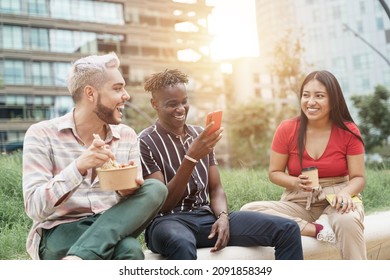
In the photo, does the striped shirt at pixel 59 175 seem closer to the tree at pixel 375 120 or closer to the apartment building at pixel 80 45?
the apartment building at pixel 80 45

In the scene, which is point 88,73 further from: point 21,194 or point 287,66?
point 287,66

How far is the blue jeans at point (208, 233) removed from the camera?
79.8 inches

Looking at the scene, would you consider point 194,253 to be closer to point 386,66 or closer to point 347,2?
point 347,2

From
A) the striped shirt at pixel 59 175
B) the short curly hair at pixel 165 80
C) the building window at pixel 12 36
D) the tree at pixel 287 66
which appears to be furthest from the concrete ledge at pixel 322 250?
the building window at pixel 12 36

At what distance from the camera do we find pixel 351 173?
2484 millimetres

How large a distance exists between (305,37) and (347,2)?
25.8 inches

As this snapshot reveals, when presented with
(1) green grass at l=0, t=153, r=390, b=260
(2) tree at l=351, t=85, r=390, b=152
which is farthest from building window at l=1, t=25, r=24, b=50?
(2) tree at l=351, t=85, r=390, b=152

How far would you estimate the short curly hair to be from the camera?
2.28m

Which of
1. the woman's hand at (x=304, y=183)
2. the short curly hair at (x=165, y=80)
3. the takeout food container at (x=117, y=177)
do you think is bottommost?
the woman's hand at (x=304, y=183)

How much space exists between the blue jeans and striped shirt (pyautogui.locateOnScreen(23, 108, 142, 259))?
0.21 meters

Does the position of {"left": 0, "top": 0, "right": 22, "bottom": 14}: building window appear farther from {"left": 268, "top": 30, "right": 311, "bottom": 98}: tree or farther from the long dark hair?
the long dark hair

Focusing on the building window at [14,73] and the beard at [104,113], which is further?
the building window at [14,73]

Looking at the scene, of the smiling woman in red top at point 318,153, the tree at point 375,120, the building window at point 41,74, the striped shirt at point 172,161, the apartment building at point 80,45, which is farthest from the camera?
the tree at point 375,120

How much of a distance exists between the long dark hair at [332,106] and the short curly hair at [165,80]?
0.55 m
